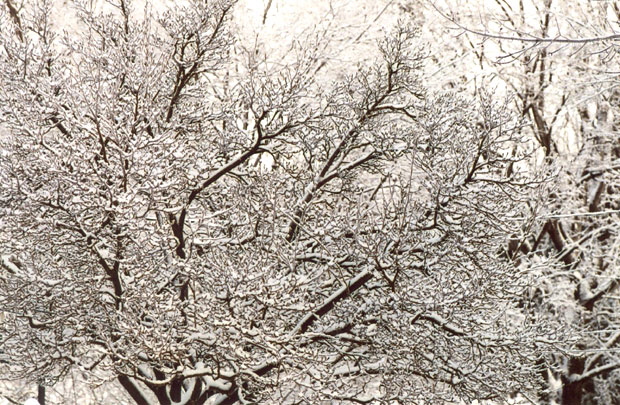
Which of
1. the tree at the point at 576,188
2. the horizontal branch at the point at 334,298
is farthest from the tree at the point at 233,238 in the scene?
the tree at the point at 576,188

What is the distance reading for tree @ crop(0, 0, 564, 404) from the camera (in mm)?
6676

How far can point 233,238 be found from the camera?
7.78m

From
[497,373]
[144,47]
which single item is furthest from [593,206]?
[144,47]

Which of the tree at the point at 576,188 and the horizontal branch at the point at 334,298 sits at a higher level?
the tree at the point at 576,188

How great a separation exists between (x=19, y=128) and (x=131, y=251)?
5.31ft

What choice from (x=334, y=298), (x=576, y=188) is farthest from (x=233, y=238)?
(x=576, y=188)

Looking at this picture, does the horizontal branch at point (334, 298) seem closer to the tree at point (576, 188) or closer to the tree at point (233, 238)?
the tree at point (233, 238)

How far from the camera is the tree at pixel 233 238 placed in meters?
6.68

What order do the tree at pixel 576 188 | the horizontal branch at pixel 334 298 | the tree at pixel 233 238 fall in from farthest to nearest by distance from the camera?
the tree at pixel 576 188 < the horizontal branch at pixel 334 298 < the tree at pixel 233 238

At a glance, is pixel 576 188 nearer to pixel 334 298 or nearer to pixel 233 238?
pixel 334 298

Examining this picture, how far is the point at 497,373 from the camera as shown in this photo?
24.9 feet

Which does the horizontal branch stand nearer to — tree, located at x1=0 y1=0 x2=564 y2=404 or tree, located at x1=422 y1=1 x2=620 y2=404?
tree, located at x1=0 y1=0 x2=564 y2=404

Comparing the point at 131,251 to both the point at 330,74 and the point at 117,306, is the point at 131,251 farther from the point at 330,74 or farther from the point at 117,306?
the point at 330,74

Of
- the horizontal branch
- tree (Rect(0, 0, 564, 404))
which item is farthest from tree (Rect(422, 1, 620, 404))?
the horizontal branch
